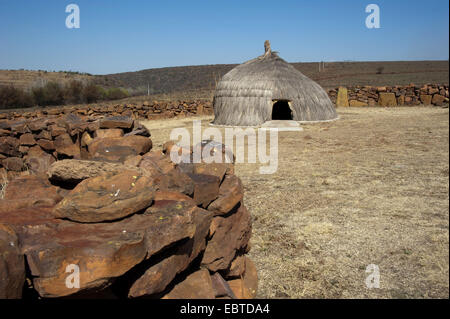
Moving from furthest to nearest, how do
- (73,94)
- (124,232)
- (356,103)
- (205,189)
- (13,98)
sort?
(73,94) < (356,103) < (13,98) < (205,189) < (124,232)

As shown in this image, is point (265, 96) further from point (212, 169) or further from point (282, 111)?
point (212, 169)

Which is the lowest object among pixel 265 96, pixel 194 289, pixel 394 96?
pixel 194 289

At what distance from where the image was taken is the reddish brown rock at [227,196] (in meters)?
2.97

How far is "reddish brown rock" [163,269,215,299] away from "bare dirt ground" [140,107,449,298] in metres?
0.91

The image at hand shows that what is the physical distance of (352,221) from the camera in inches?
177

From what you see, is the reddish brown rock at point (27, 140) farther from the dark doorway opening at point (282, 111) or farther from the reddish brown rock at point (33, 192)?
the dark doorway opening at point (282, 111)

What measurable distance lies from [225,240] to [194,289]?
0.70 m

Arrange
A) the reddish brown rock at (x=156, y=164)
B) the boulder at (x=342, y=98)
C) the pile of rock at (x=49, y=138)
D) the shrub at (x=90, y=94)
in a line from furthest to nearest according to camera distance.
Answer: the shrub at (x=90, y=94) < the boulder at (x=342, y=98) < the pile of rock at (x=49, y=138) < the reddish brown rock at (x=156, y=164)

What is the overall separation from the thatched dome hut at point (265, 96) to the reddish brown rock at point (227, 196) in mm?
10980

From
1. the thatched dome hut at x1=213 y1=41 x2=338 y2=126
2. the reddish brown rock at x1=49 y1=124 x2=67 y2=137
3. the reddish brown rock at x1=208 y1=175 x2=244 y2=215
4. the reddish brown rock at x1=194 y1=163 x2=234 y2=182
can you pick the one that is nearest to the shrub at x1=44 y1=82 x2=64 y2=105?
the thatched dome hut at x1=213 y1=41 x2=338 y2=126

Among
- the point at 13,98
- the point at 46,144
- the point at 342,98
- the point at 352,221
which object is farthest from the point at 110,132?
the point at 13,98

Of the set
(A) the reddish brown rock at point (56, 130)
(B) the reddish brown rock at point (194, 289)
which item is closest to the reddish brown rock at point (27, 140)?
(A) the reddish brown rock at point (56, 130)
